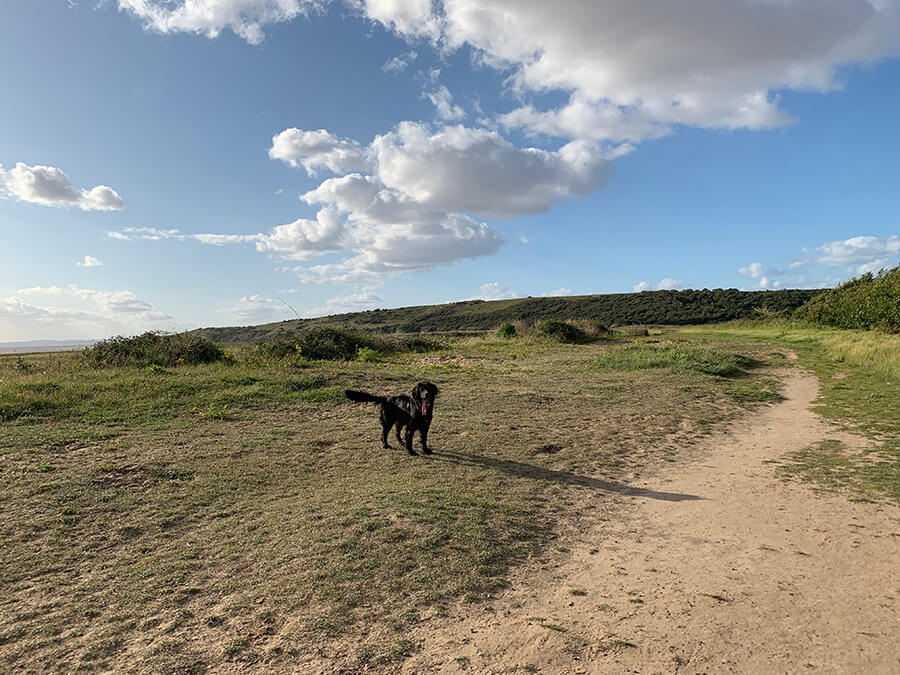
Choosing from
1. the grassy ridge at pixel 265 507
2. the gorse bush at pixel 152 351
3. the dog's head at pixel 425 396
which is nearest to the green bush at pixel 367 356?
the gorse bush at pixel 152 351

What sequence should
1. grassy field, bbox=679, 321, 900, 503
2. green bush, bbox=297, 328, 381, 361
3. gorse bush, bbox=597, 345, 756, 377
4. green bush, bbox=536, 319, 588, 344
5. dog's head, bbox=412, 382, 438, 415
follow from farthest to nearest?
green bush, bbox=536, 319, 588, 344 < green bush, bbox=297, 328, 381, 361 < gorse bush, bbox=597, 345, 756, 377 < dog's head, bbox=412, 382, 438, 415 < grassy field, bbox=679, 321, 900, 503

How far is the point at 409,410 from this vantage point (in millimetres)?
7266

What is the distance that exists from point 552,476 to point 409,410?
217 cm

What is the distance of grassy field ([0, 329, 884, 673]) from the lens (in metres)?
3.18

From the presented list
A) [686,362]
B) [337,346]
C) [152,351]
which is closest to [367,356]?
[337,346]

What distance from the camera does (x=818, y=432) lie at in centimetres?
895

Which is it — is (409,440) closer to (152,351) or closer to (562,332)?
(152,351)

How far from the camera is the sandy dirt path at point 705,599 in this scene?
9.81 feet

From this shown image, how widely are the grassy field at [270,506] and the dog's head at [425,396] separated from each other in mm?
722

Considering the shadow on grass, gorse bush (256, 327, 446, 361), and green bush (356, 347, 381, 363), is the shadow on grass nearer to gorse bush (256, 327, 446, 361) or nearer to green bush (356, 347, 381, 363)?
gorse bush (256, 327, 446, 361)

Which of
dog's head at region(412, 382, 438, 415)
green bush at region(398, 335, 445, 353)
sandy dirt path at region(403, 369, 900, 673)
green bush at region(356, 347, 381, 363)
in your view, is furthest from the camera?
green bush at region(398, 335, 445, 353)

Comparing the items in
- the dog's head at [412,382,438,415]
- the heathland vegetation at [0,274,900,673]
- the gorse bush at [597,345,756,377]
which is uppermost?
the dog's head at [412,382,438,415]

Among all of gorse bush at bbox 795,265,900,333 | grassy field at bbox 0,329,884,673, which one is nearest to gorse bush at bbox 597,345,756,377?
grassy field at bbox 0,329,884,673

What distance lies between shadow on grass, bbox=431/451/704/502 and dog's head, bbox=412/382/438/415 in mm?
738
